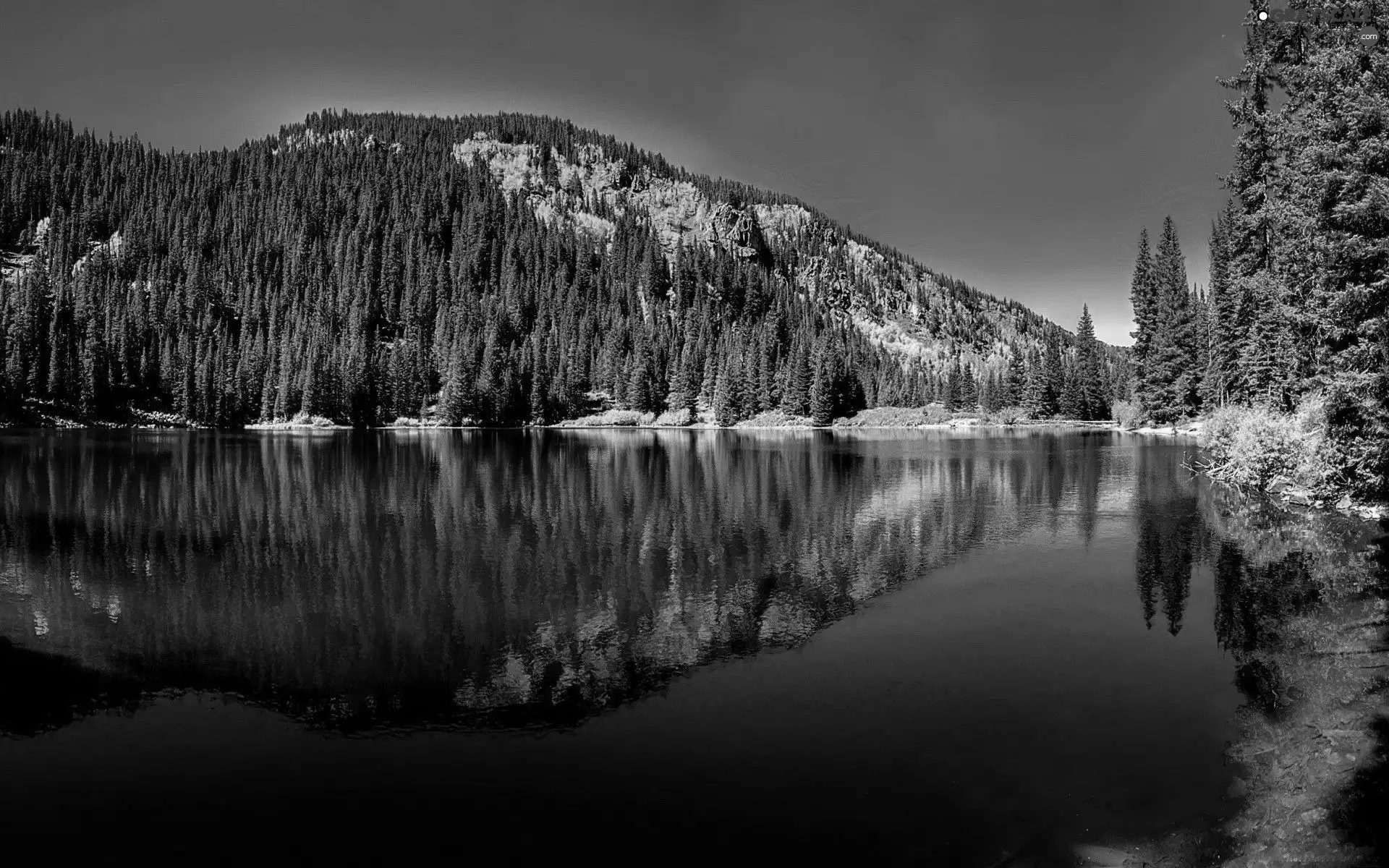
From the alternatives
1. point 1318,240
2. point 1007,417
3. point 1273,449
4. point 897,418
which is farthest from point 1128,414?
point 1318,240

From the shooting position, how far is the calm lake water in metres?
9.08

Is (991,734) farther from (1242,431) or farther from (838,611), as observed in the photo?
(1242,431)

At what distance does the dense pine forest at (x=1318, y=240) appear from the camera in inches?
769

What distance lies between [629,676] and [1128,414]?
104361 mm

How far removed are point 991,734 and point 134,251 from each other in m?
224

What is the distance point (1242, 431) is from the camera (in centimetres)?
3634

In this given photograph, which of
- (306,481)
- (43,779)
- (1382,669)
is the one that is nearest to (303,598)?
(43,779)

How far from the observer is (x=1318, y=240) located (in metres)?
20.6

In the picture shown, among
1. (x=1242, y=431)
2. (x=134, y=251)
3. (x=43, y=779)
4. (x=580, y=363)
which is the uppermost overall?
(x=134, y=251)

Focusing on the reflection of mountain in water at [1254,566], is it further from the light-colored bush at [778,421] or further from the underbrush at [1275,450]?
the light-colored bush at [778,421]

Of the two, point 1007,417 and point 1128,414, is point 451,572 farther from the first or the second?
point 1007,417

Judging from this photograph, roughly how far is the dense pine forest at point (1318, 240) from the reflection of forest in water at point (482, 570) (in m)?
4.71

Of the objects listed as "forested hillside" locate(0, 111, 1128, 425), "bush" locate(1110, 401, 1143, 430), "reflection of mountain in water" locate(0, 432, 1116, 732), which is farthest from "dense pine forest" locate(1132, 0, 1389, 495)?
"forested hillside" locate(0, 111, 1128, 425)

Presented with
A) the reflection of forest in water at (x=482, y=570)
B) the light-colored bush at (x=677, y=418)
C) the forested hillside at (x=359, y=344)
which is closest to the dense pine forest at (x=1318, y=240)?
the reflection of forest in water at (x=482, y=570)
